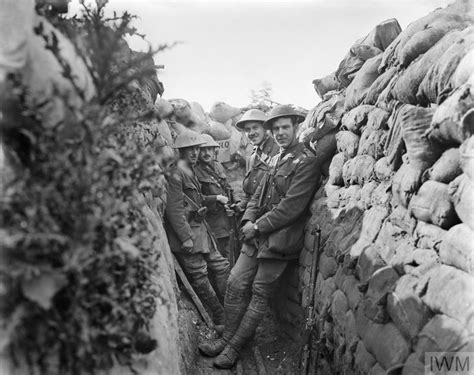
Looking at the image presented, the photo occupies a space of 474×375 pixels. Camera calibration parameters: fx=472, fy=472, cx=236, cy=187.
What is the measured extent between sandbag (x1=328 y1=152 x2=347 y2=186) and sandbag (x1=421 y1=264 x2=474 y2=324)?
2.00 meters

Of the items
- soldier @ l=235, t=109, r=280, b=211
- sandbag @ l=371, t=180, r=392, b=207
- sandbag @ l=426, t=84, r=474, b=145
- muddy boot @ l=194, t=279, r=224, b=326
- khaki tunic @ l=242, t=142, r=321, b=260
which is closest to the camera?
sandbag @ l=426, t=84, r=474, b=145

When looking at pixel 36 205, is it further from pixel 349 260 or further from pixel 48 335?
pixel 349 260

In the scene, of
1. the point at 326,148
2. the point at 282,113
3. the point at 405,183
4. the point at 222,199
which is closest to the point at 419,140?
the point at 405,183

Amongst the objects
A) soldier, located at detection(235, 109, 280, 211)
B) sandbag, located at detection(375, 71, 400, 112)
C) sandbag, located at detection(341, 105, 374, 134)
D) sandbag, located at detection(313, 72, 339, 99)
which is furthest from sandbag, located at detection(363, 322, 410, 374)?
sandbag, located at detection(313, 72, 339, 99)

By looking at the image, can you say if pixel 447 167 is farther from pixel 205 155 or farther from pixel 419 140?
pixel 205 155

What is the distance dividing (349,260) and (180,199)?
2.27m

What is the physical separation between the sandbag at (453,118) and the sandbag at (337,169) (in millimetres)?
1747

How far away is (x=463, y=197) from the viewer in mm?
2326

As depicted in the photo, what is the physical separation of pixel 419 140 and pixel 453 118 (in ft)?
1.34

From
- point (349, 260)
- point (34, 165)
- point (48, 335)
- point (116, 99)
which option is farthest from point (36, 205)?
point (349, 260)

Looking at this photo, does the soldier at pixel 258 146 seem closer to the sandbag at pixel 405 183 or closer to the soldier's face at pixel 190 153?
the soldier's face at pixel 190 153

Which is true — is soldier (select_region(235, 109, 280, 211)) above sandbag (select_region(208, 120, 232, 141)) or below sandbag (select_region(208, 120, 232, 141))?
below

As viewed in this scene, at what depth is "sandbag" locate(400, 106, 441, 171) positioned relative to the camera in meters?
2.80

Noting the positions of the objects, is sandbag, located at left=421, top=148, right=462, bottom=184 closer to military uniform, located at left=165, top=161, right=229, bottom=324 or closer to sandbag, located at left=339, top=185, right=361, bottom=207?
sandbag, located at left=339, top=185, right=361, bottom=207
